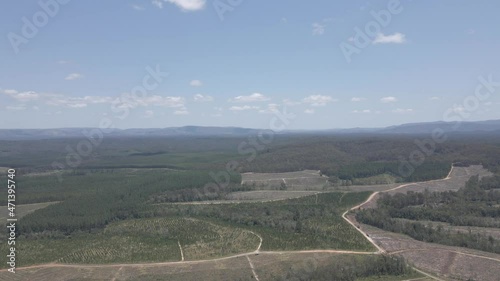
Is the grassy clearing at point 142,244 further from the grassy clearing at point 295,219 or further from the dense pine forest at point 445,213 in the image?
the dense pine forest at point 445,213

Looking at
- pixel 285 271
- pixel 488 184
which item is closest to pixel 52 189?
pixel 285 271

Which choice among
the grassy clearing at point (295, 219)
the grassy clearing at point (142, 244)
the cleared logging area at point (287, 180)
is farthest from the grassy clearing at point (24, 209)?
the cleared logging area at point (287, 180)

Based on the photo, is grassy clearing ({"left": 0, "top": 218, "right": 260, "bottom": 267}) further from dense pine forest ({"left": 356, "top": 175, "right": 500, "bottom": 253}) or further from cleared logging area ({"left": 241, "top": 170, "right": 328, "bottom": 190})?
cleared logging area ({"left": 241, "top": 170, "right": 328, "bottom": 190})

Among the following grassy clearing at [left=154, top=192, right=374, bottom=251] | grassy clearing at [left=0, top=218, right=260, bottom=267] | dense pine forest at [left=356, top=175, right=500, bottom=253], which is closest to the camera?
grassy clearing at [left=0, top=218, right=260, bottom=267]

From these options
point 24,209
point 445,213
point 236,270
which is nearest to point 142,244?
point 236,270

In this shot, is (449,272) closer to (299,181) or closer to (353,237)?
(353,237)

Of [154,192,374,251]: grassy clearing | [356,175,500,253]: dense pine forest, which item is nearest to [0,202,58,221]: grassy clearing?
[154,192,374,251]: grassy clearing

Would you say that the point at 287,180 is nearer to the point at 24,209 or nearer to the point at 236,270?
the point at 24,209

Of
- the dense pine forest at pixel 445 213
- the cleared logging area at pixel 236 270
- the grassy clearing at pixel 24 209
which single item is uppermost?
the dense pine forest at pixel 445 213

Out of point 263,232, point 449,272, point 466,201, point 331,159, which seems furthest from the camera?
point 331,159

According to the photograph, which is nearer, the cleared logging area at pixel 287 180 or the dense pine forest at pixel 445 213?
the dense pine forest at pixel 445 213

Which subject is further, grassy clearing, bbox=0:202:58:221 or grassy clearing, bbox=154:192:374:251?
grassy clearing, bbox=0:202:58:221
